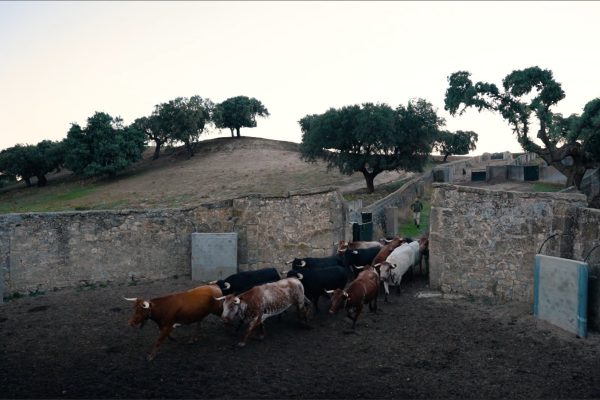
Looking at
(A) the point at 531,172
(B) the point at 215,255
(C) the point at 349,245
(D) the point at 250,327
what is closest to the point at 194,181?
(A) the point at 531,172

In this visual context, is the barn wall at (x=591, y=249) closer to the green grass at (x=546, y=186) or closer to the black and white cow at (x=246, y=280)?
the black and white cow at (x=246, y=280)

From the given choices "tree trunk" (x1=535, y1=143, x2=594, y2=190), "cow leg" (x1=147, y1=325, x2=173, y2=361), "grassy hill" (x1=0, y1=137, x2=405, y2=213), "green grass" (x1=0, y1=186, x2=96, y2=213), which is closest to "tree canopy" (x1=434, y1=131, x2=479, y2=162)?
"grassy hill" (x1=0, y1=137, x2=405, y2=213)

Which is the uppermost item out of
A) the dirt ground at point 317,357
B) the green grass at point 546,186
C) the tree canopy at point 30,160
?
the tree canopy at point 30,160

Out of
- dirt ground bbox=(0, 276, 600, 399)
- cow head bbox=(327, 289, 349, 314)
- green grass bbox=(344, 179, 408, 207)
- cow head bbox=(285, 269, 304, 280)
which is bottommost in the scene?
dirt ground bbox=(0, 276, 600, 399)

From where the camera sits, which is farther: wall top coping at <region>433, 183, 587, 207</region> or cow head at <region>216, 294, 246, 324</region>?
wall top coping at <region>433, 183, 587, 207</region>

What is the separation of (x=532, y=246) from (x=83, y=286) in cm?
1329

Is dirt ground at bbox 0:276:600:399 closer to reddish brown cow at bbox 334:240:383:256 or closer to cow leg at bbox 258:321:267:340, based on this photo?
cow leg at bbox 258:321:267:340

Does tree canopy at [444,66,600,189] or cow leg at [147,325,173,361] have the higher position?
tree canopy at [444,66,600,189]

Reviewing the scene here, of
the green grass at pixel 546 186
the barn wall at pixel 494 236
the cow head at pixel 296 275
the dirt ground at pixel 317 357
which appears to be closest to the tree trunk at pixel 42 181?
the dirt ground at pixel 317 357

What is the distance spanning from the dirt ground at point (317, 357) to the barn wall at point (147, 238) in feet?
6.70

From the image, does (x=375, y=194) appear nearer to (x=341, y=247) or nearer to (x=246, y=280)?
(x=341, y=247)

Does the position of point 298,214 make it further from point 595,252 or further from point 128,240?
point 595,252

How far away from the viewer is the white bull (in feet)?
45.1

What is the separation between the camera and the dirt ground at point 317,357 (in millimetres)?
8320
